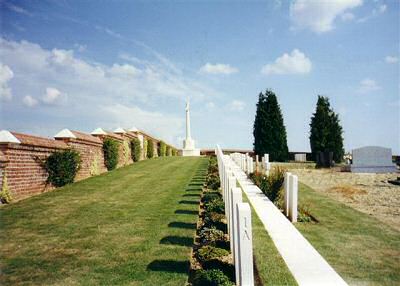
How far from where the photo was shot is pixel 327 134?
93.4ft

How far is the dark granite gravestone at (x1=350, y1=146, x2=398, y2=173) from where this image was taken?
20.6m

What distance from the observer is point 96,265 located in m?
4.75

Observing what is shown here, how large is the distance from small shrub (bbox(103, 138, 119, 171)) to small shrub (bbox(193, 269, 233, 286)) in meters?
12.5

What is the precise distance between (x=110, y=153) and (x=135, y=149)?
5.08m

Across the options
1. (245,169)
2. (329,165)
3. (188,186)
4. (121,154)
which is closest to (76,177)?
(188,186)

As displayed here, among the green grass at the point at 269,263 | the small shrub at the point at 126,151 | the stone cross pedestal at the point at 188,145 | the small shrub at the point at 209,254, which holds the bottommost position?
the green grass at the point at 269,263

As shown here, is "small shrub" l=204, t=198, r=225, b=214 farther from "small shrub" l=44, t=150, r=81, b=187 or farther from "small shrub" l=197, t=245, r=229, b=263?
"small shrub" l=44, t=150, r=81, b=187

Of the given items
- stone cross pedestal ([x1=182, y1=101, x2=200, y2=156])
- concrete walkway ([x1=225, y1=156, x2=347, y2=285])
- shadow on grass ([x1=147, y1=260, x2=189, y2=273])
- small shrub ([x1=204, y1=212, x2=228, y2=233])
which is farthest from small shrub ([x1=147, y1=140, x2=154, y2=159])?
shadow on grass ([x1=147, y1=260, x2=189, y2=273])

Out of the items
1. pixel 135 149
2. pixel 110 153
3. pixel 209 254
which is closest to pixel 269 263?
pixel 209 254

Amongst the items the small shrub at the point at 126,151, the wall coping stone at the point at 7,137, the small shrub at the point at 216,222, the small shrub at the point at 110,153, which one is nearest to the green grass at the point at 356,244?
the small shrub at the point at 216,222

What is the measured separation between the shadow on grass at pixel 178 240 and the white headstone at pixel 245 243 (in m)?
1.89

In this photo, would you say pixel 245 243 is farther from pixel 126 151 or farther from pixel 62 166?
pixel 126 151

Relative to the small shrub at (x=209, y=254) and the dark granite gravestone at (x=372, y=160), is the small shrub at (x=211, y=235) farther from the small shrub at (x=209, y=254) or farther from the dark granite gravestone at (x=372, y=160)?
the dark granite gravestone at (x=372, y=160)

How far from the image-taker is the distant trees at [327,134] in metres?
28.5
